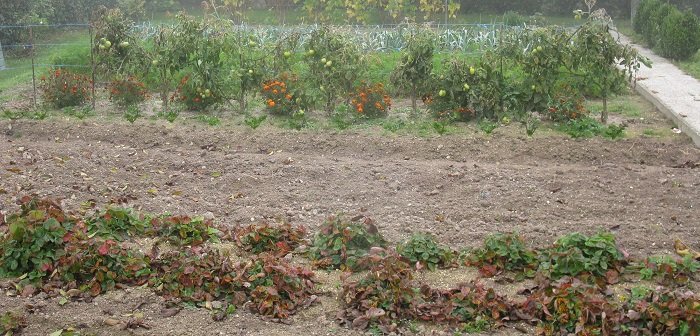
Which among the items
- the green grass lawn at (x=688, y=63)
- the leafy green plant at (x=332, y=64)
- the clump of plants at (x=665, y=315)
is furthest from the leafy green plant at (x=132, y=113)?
the green grass lawn at (x=688, y=63)

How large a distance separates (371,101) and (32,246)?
5.03 m

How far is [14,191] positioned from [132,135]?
2.20 m

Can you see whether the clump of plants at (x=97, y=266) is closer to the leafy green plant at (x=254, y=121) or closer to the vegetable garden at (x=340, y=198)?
the vegetable garden at (x=340, y=198)

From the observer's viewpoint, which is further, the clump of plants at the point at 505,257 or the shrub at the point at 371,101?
the shrub at the point at 371,101

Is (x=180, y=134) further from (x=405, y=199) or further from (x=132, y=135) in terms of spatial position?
(x=405, y=199)

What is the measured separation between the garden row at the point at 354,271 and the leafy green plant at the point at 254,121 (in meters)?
3.41

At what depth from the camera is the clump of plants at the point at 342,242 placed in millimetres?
6293

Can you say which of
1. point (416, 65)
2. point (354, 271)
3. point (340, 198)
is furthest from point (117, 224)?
point (416, 65)

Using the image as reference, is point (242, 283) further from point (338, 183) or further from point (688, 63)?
point (688, 63)

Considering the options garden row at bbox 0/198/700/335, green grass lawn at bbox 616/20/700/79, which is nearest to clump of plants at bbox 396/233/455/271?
garden row at bbox 0/198/700/335

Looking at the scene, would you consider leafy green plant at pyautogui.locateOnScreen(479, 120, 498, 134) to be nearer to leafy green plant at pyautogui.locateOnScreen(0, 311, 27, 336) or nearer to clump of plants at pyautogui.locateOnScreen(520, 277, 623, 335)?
clump of plants at pyautogui.locateOnScreen(520, 277, 623, 335)

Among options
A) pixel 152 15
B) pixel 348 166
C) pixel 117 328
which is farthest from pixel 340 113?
pixel 152 15

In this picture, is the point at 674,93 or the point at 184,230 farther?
the point at 674,93

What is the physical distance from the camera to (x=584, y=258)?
19.3 feet
